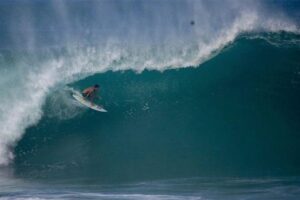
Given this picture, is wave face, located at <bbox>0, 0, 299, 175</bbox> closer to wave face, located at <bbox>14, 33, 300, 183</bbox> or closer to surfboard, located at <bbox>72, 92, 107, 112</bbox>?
wave face, located at <bbox>14, 33, 300, 183</bbox>

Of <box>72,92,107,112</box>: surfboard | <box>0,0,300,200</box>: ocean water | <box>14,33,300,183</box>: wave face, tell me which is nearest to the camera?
<box>0,0,300,200</box>: ocean water

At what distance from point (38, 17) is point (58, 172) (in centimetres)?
2653

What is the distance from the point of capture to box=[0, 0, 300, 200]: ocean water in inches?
547

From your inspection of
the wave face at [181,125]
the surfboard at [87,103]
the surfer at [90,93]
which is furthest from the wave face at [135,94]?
the surfer at [90,93]

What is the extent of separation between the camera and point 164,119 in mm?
16688

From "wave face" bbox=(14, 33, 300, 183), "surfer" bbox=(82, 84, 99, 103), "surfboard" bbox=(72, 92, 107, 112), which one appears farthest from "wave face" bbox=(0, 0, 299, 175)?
"surfer" bbox=(82, 84, 99, 103)

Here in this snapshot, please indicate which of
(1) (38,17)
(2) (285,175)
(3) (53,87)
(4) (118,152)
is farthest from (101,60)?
(1) (38,17)

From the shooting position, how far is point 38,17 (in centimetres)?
3925

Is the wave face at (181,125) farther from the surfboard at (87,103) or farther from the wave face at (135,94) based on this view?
the surfboard at (87,103)

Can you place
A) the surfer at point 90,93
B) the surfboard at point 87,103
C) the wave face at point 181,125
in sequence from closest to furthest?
the wave face at point 181,125 < the surfer at point 90,93 < the surfboard at point 87,103

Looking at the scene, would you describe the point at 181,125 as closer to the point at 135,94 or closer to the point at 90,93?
the point at 135,94

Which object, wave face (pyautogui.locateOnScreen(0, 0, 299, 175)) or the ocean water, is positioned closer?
the ocean water

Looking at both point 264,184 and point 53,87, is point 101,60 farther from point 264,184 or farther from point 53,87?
point 264,184

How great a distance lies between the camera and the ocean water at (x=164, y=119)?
13.9 meters
